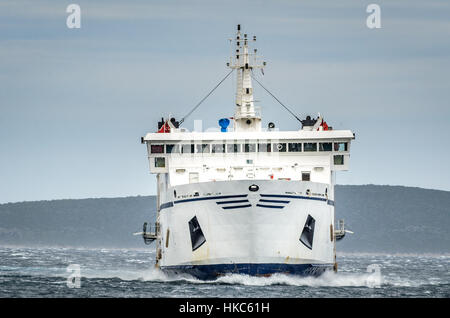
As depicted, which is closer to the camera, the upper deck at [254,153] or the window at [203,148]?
the upper deck at [254,153]

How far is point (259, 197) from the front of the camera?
49594 millimetres

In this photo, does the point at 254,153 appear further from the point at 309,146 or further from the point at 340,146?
the point at 340,146

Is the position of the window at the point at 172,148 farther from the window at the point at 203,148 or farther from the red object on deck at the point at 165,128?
the red object on deck at the point at 165,128

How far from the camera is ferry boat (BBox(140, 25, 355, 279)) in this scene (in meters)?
49.9

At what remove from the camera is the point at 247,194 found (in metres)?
49.6

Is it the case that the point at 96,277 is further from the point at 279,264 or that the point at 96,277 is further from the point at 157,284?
the point at 279,264

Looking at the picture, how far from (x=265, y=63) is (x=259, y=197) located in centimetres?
1442

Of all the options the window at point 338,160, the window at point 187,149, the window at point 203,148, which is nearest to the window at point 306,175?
the window at point 338,160

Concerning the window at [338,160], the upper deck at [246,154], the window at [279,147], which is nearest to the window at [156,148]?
the upper deck at [246,154]

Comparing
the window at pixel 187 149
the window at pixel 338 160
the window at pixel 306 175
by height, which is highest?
the window at pixel 187 149

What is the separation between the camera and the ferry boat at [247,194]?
164 ft

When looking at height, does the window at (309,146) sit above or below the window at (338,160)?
above
